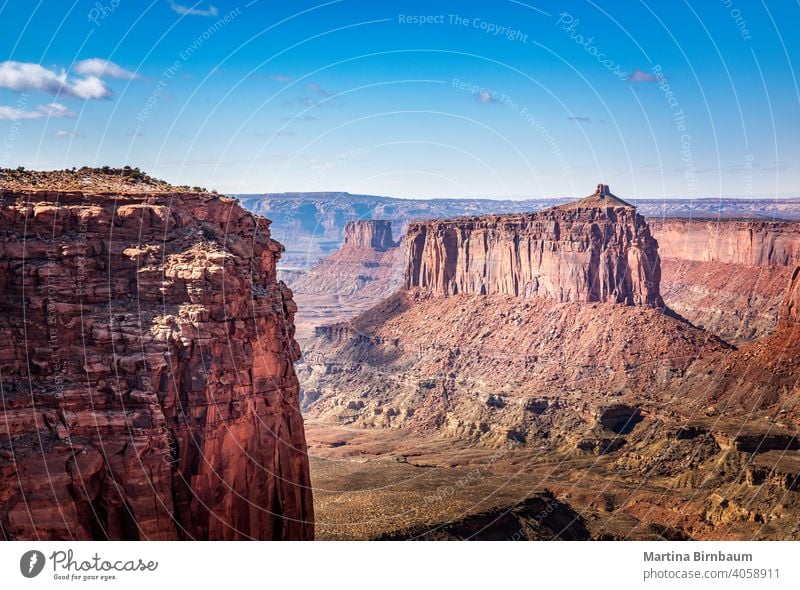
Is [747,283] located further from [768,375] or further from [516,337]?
[768,375]

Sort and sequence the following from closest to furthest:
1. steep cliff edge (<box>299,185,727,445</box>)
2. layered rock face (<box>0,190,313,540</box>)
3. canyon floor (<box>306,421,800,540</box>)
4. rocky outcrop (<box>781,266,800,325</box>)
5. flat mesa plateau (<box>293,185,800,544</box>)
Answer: layered rock face (<box>0,190,313,540</box>), canyon floor (<box>306,421,800,540</box>), flat mesa plateau (<box>293,185,800,544</box>), rocky outcrop (<box>781,266,800,325</box>), steep cliff edge (<box>299,185,727,445</box>)

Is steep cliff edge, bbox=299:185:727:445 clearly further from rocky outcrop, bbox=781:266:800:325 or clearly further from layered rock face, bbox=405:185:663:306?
rocky outcrop, bbox=781:266:800:325

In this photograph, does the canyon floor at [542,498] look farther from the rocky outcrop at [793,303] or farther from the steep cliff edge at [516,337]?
the rocky outcrop at [793,303]

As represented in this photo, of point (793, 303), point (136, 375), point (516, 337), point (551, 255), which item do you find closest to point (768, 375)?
point (793, 303)

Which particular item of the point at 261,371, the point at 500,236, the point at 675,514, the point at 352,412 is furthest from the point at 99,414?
the point at 500,236

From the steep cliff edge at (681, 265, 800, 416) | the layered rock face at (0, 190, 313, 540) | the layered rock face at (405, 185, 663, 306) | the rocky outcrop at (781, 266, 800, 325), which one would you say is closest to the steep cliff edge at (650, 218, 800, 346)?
the layered rock face at (405, 185, 663, 306)

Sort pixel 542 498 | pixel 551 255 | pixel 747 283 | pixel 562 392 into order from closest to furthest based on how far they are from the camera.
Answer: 1. pixel 542 498
2. pixel 562 392
3. pixel 551 255
4. pixel 747 283

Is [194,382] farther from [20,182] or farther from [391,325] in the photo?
[391,325]
